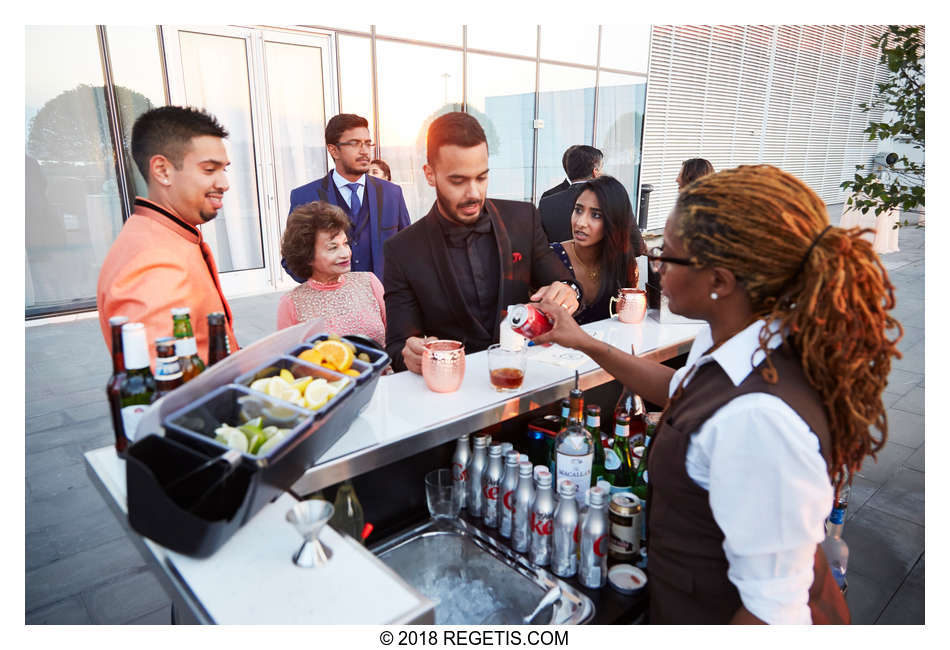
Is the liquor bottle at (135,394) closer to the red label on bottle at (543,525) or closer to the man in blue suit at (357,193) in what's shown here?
the red label on bottle at (543,525)

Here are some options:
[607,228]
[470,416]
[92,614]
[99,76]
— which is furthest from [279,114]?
[470,416]

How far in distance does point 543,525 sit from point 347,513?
50 centimetres

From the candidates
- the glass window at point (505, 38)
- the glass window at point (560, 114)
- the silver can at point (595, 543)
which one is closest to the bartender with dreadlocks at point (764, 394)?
the silver can at point (595, 543)

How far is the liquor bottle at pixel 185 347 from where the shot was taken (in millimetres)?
1179

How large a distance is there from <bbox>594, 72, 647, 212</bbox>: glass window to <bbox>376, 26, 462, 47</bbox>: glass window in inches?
130

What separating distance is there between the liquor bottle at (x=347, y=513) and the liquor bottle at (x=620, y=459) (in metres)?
0.76

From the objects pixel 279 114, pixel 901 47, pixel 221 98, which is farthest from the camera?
pixel 279 114

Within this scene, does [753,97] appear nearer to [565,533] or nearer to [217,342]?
[565,533]

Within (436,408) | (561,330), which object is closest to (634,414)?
(561,330)

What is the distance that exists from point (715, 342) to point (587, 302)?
1.78m

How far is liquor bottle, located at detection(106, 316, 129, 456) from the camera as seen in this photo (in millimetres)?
1184

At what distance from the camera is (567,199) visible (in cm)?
394

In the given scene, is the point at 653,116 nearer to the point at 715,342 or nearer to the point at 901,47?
the point at 901,47

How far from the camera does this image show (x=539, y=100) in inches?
365
